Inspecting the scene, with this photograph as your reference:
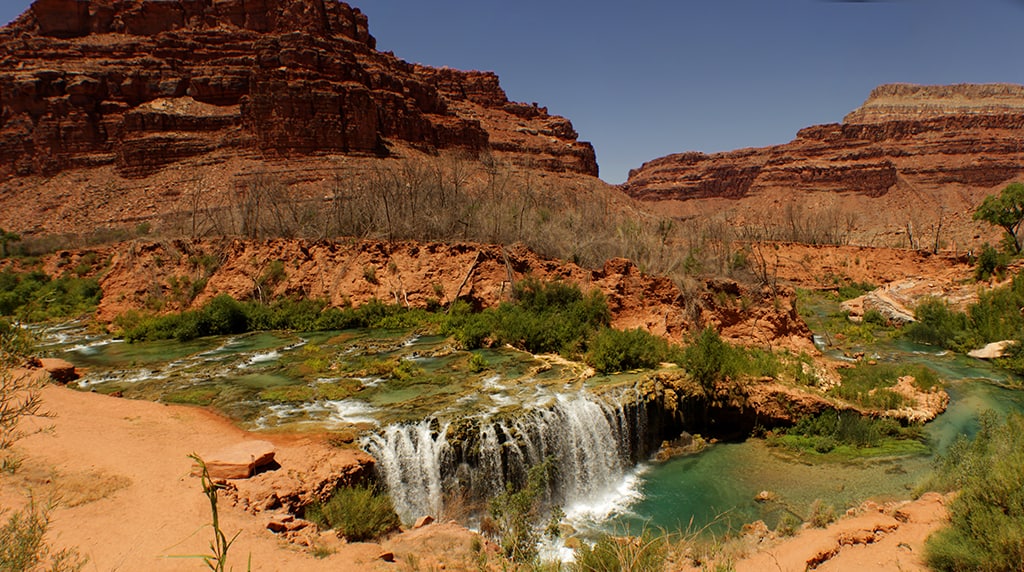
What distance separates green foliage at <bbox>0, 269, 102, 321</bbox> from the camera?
2145cm

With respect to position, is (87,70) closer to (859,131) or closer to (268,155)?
(268,155)

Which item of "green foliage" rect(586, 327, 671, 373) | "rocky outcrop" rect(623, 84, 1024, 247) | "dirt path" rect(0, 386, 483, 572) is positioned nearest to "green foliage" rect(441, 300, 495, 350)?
"green foliage" rect(586, 327, 671, 373)

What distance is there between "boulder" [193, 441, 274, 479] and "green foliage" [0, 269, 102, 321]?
63.1 ft

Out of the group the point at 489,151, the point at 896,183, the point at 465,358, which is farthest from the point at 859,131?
the point at 465,358

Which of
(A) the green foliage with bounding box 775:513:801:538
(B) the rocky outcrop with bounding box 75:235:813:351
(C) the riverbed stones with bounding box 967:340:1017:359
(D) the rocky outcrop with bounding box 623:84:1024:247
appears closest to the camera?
(A) the green foliage with bounding box 775:513:801:538

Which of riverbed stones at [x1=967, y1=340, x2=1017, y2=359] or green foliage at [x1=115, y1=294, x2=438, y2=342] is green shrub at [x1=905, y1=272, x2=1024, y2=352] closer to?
riverbed stones at [x1=967, y1=340, x2=1017, y2=359]

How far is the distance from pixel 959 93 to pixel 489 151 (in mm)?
129146

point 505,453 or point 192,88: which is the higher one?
point 192,88

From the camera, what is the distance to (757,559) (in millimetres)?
6516

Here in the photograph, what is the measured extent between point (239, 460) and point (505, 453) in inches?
158

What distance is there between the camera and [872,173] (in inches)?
3388

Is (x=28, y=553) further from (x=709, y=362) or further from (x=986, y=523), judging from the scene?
(x=709, y=362)

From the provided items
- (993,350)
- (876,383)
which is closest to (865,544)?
(876,383)

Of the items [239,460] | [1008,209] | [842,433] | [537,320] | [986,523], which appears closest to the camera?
[986,523]
